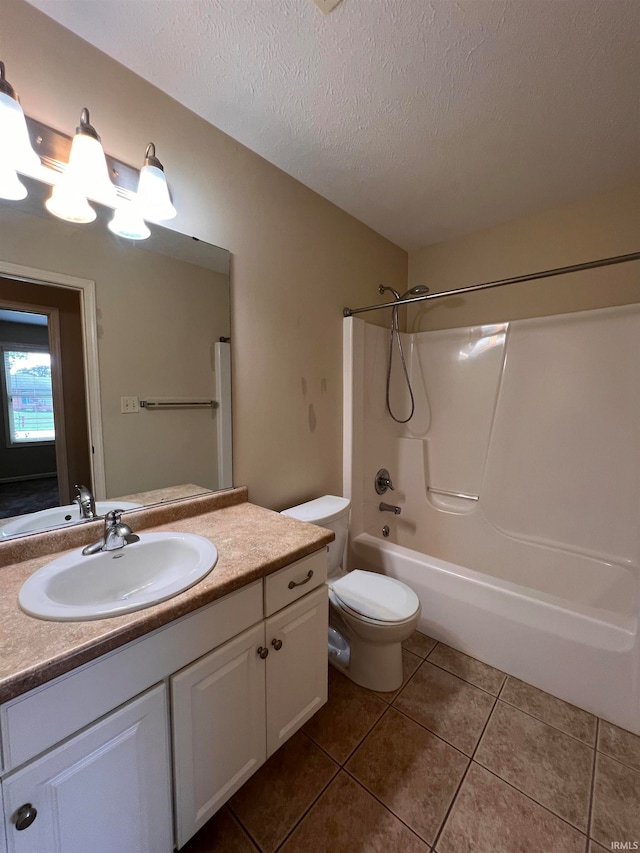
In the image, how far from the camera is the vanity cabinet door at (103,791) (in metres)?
0.64

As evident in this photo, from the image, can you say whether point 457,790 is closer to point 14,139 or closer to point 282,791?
point 282,791

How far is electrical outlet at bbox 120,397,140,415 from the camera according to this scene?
4.05ft

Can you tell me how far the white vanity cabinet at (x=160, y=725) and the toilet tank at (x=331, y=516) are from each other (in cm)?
47

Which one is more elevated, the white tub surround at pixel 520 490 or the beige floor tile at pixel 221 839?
the white tub surround at pixel 520 490

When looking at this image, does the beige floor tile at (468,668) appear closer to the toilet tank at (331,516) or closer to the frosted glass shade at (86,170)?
the toilet tank at (331,516)

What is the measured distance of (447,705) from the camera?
4.84 ft

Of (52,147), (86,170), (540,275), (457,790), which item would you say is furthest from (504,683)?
(52,147)

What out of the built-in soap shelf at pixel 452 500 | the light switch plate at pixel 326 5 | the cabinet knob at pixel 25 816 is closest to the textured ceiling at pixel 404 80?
the light switch plate at pixel 326 5

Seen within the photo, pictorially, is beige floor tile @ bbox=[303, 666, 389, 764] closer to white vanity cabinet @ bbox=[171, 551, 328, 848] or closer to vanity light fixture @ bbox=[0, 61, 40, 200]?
white vanity cabinet @ bbox=[171, 551, 328, 848]

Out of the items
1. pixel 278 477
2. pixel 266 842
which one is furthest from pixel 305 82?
pixel 266 842

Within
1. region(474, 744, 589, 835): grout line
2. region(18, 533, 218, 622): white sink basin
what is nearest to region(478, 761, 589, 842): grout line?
region(474, 744, 589, 835): grout line

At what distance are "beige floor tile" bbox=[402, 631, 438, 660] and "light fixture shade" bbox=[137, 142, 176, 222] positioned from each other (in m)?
2.26

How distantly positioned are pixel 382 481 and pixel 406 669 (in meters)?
1.06

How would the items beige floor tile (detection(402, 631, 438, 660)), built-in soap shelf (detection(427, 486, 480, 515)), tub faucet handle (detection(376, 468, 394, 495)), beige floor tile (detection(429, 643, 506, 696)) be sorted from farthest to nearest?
tub faucet handle (detection(376, 468, 394, 495))
built-in soap shelf (detection(427, 486, 480, 515))
beige floor tile (detection(402, 631, 438, 660))
beige floor tile (detection(429, 643, 506, 696))
